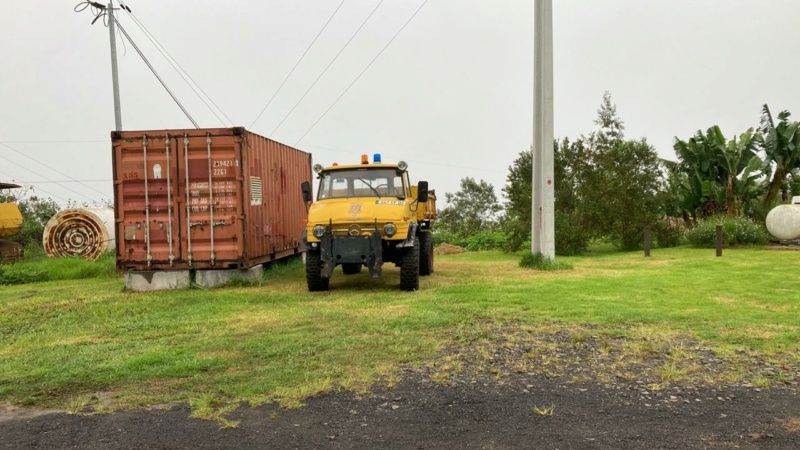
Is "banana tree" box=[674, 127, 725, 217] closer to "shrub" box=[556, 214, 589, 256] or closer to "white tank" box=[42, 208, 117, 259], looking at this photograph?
"shrub" box=[556, 214, 589, 256]

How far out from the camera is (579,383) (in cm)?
504

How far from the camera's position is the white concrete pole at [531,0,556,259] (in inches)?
583

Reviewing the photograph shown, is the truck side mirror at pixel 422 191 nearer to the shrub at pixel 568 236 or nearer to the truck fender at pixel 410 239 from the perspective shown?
the truck fender at pixel 410 239

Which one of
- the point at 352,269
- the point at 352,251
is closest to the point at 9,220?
the point at 352,269

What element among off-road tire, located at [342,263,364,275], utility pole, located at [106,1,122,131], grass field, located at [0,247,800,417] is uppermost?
utility pole, located at [106,1,122,131]

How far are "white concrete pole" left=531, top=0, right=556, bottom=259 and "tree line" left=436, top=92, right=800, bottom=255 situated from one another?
5.45 m

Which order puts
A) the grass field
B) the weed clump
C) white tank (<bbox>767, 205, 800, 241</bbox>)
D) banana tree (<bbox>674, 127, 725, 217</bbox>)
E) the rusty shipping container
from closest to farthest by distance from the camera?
the grass field < the rusty shipping container < the weed clump < white tank (<bbox>767, 205, 800, 241</bbox>) < banana tree (<bbox>674, 127, 725, 217</bbox>)

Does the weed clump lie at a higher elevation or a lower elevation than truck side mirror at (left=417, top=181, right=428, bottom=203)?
lower

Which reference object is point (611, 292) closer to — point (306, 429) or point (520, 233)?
point (306, 429)

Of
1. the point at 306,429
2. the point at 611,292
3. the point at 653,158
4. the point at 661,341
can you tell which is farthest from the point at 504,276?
the point at 653,158

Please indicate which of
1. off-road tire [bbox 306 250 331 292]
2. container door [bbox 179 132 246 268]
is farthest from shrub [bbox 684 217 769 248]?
container door [bbox 179 132 246 268]

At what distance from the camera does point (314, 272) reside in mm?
10695

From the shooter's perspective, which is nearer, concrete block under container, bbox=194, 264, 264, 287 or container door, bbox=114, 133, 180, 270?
container door, bbox=114, 133, 180, 270

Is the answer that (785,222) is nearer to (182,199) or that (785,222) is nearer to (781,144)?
(781,144)
